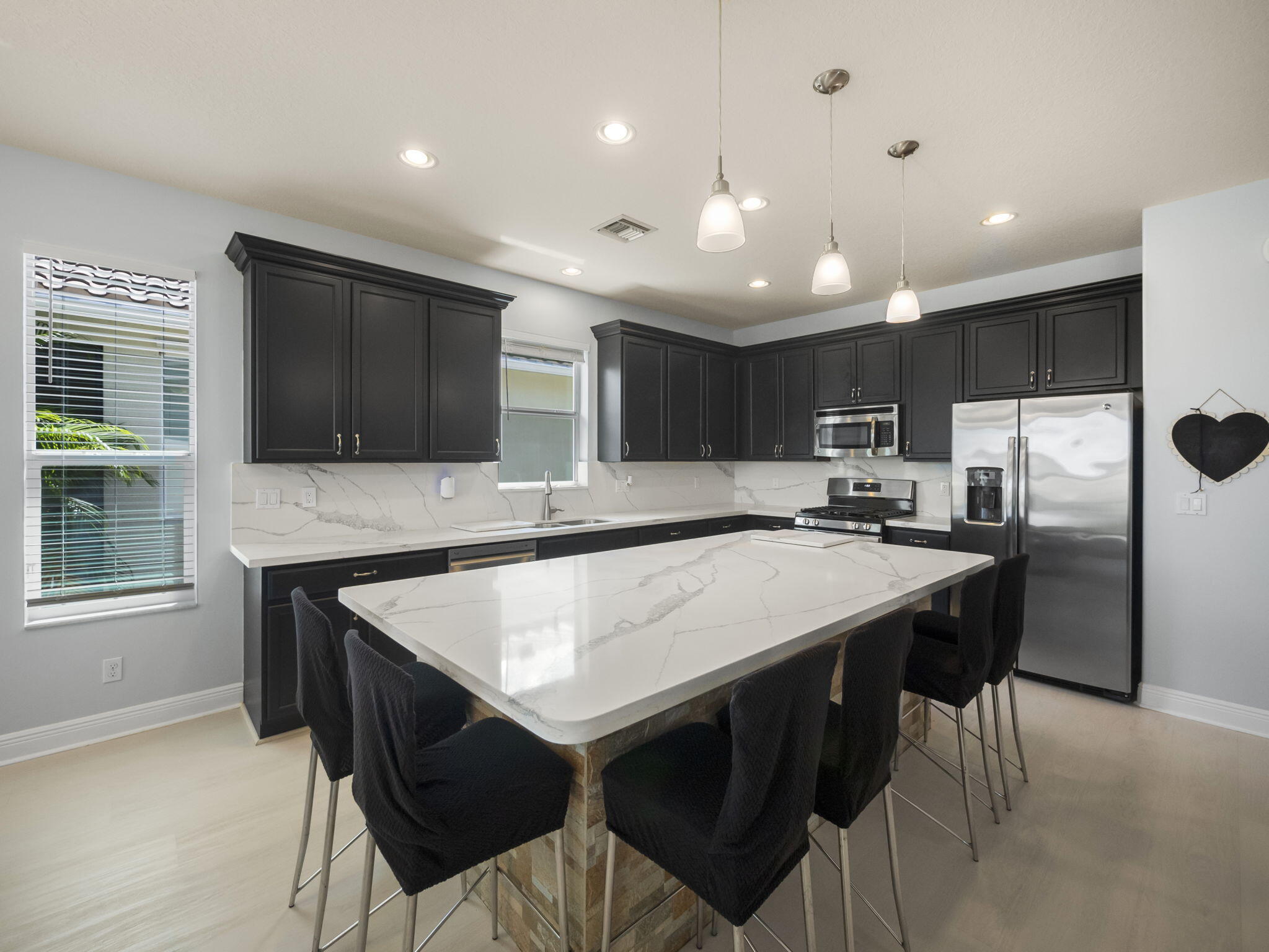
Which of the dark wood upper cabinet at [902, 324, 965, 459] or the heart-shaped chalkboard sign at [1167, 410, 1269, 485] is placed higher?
the dark wood upper cabinet at [902, 324, 965, 459]

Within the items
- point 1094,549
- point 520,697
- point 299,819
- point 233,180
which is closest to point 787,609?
point 520,697

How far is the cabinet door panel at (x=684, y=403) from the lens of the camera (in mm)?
5012

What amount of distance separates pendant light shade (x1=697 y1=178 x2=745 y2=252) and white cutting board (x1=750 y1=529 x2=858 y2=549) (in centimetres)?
155

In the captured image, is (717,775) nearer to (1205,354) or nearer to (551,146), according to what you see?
(551,146)

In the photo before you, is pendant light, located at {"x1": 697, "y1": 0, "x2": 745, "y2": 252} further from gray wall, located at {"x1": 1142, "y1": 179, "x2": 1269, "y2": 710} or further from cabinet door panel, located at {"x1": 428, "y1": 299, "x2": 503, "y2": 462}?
gray wall, located at {"x1": 1142, "y1": 179, "x2": 1269, "y2": 710}

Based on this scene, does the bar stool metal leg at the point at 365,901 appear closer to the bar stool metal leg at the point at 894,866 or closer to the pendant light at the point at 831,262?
the bar stool metal leg at the point at 894,866

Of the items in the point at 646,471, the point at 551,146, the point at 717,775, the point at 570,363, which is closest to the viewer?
the point at 717,775

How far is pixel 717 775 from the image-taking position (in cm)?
129

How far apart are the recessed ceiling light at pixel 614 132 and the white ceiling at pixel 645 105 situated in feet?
0.16

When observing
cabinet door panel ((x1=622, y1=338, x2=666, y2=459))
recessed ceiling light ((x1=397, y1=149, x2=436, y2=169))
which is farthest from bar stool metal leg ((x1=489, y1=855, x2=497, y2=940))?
cabinet door panel ((x1=622, y1=338, x2=666, y2=459))

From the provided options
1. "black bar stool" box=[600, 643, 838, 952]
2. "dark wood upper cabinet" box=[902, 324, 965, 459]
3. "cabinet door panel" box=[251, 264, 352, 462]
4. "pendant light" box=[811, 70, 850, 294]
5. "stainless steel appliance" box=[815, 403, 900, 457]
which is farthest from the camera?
"stainless steel appliance" box=[815, 403, 900, 457]

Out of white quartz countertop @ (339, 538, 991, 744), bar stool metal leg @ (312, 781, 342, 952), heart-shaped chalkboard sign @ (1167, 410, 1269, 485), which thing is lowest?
bar stool metal leg @ (312, 781, 342, 952)

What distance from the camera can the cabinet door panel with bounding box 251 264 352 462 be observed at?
2969 millimetres

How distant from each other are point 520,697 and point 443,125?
231 cm
